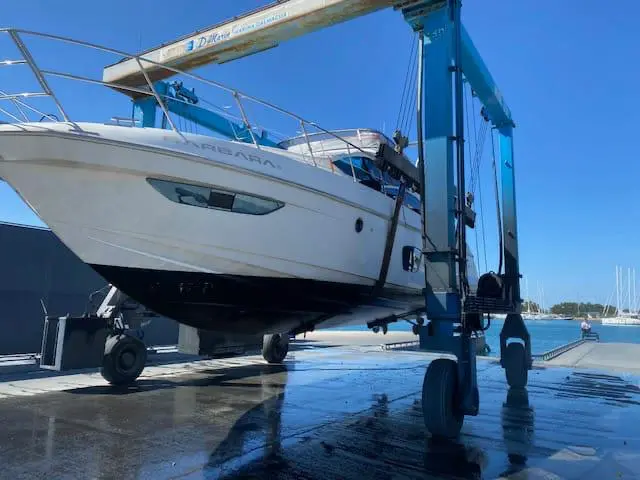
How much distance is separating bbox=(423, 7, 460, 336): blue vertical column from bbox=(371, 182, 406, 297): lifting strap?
1003 mm

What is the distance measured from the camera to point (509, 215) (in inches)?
359

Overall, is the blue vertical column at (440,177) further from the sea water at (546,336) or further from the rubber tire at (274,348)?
the rubber tire at (274,348)

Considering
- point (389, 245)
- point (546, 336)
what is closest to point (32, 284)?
point (389, 245)

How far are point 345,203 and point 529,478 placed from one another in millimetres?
3294

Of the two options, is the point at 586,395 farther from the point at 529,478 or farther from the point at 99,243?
the point at 99,243

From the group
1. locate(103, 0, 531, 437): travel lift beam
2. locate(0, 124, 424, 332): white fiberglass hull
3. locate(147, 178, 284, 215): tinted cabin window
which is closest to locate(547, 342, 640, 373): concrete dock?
locate(103, 0, 531, 437): travel lift beam

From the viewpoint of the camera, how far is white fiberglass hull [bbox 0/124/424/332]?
14.4 ft

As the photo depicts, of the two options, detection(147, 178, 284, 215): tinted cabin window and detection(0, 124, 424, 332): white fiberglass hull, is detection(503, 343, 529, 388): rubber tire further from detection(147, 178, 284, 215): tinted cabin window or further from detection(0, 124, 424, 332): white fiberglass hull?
detection(147, 178, 284, 215): tinted cabin window

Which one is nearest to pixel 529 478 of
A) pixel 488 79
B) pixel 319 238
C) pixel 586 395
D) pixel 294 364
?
pixel 319 238

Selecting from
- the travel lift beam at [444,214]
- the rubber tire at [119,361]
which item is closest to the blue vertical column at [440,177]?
the travel lift beam at [444,214]

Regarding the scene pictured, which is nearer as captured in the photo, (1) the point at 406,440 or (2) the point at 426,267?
(1) the point at 406,440

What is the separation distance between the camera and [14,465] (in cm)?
384

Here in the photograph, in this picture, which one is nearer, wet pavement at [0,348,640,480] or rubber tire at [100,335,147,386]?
wet pavement at [0,348,640,480]

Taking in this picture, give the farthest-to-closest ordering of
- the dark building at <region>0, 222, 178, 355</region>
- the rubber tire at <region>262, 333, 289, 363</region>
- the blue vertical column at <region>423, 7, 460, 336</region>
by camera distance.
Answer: the rubber tire at <region>262, 333, 289, 363</region> < the dark building at <region>0, 222, 178, 355</region> < the blue vertical column at <region>423, 7, 460, 336</region>
